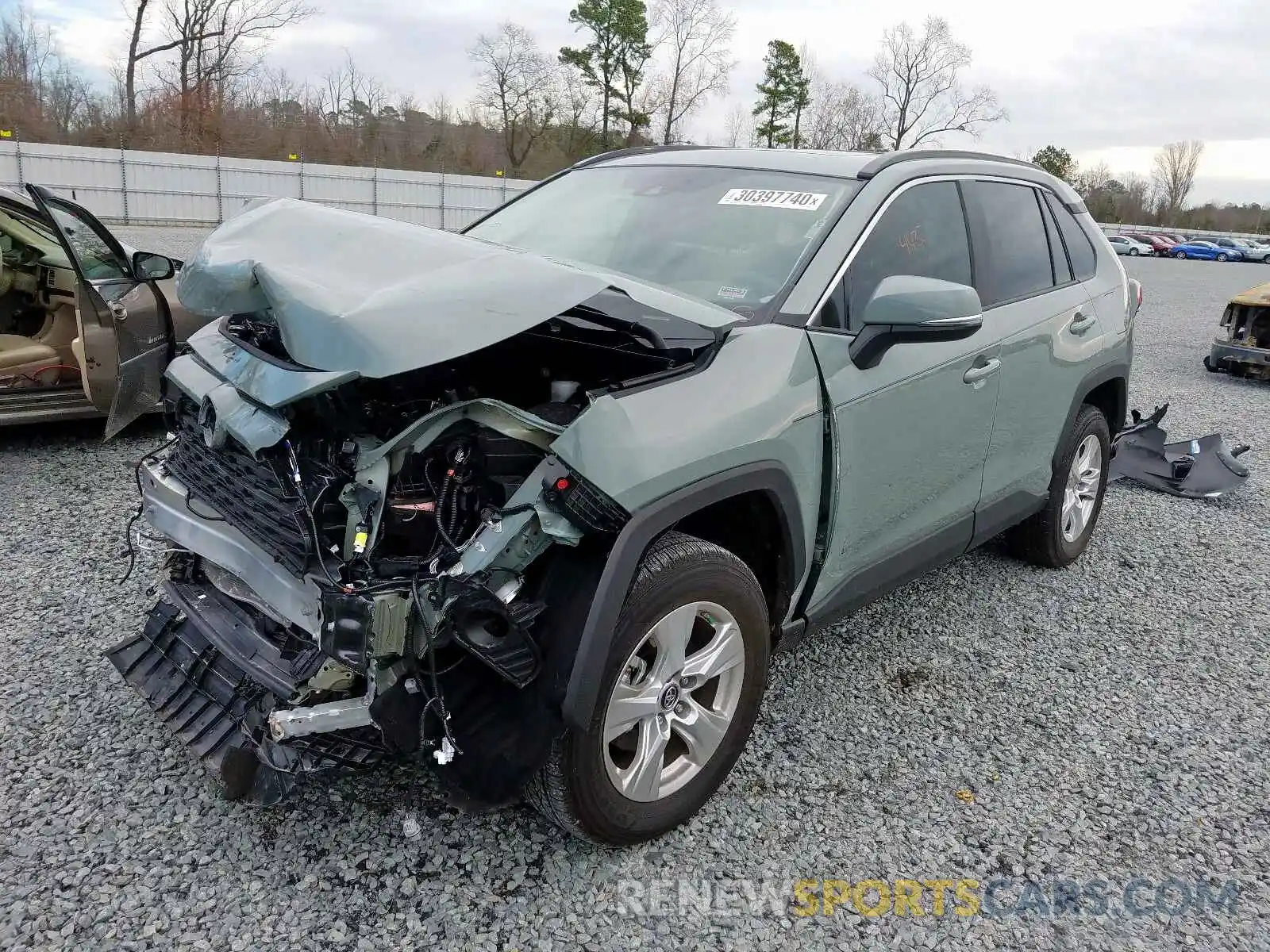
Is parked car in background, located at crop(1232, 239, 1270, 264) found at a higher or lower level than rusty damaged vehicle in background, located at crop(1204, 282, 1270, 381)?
higher

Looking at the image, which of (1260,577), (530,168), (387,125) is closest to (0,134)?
(387,125)

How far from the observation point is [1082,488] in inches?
185

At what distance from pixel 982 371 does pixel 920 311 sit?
34.4 inches

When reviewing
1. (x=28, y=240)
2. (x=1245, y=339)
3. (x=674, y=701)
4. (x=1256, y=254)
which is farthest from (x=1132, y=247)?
(x=674, y=701)

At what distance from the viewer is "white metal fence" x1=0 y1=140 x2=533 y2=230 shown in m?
27.2

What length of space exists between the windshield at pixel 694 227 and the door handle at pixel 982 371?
0.77 m

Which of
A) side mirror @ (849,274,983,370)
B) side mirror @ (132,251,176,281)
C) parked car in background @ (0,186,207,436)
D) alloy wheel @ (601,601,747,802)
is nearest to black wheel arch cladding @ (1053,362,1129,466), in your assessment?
side mirror @ (849,274,983,370)

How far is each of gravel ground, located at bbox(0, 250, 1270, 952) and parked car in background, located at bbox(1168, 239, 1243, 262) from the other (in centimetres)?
5507

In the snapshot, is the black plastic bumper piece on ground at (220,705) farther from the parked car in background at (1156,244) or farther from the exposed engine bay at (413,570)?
the parked car in background at (1156,244)

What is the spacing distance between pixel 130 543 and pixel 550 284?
1.93 metres

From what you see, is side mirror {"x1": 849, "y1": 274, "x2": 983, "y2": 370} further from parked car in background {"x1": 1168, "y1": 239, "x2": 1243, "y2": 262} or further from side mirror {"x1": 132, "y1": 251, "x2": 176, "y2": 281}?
parked car in background {"x1": 1168, "y1": 239, "x2": 1243, "y2": 262}

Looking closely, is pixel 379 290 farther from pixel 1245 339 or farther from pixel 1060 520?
pixel 1245 339

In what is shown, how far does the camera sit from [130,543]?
3.25 metres

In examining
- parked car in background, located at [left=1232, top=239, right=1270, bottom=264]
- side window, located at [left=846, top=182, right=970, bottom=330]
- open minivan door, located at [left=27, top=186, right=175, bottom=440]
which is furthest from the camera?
parked car in background, located at [left=1232, top=239, right=1270, bottom=264]
